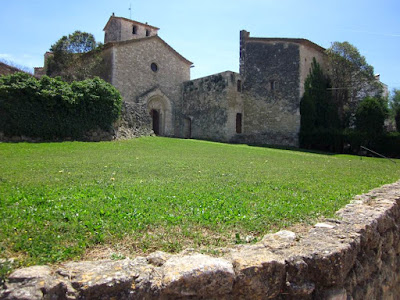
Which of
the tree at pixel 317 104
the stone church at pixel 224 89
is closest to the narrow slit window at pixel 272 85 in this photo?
the stone church at pixel 224 89

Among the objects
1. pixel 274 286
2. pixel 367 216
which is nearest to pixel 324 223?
pixel 367 216

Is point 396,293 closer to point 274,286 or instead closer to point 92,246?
point 274,286

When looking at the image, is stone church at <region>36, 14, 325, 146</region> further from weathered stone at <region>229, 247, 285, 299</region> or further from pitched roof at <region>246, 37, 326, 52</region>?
weathered stone at <region>229, 247, 285, 299</region>

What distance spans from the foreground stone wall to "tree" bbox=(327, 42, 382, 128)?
28024 mm

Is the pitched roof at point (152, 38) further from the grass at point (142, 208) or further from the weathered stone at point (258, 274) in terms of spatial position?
the weathered stone at point (258, 274)

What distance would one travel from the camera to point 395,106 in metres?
28.1

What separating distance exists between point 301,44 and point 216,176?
22025mm

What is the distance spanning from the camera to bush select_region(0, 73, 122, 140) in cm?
1585

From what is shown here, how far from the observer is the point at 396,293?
5340mm

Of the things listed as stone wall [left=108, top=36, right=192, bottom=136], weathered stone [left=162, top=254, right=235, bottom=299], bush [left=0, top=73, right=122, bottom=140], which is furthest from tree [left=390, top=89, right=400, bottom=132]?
weathered stone [left=162, top=254, right=235, bottom=299]

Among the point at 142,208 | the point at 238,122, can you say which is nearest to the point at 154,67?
the point at 238,122

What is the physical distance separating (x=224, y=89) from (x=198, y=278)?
2616 cm

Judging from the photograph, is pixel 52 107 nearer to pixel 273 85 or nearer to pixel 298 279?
pixel 298 279

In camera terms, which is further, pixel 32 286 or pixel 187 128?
pixel 187 128
